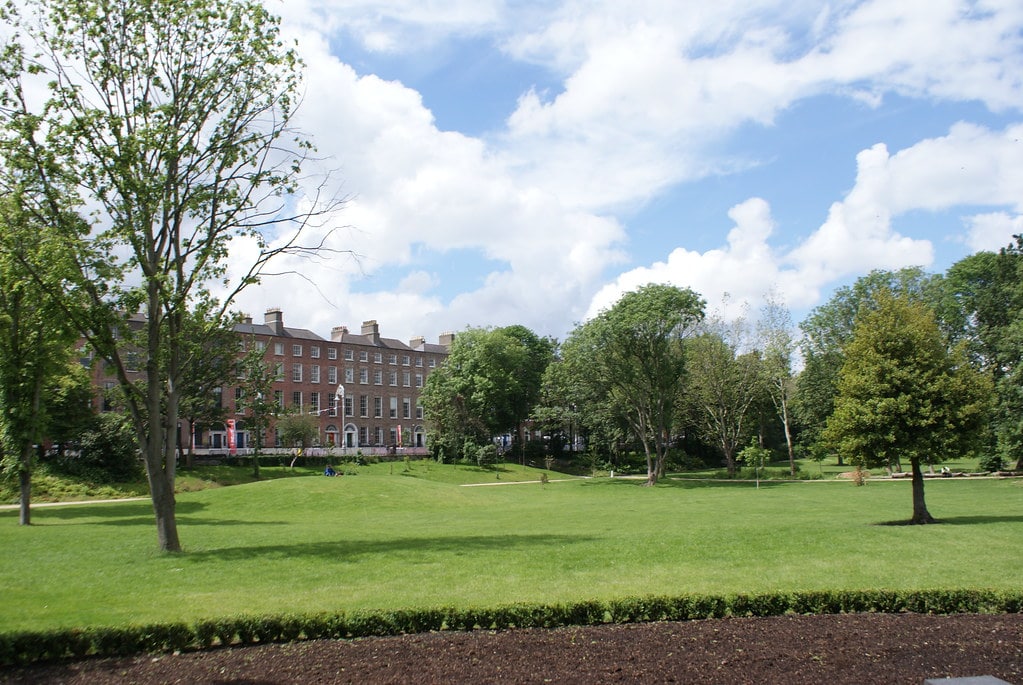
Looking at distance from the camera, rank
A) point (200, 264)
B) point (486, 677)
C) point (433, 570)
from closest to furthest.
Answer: point (486, 677) < point (433, 570) < point (200, 264)

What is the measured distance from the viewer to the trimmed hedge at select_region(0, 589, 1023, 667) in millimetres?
Answer: 9094

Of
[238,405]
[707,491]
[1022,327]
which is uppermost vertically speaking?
[1022,327]

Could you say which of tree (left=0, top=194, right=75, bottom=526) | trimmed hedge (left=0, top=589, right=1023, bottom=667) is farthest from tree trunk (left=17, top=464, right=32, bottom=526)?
trimmed hedge (left=0, top=589, right=1023, bottom=667)

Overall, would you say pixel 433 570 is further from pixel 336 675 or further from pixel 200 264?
pixel 200 264

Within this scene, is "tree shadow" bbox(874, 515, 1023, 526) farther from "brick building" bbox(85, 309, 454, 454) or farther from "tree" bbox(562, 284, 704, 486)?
"brick building" bbox(85, 309, 454, 454)

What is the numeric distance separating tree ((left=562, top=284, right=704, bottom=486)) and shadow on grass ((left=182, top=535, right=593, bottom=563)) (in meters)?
30.7

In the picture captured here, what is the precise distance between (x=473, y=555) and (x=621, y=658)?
27.8ft

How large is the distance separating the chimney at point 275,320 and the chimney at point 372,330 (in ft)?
43.9

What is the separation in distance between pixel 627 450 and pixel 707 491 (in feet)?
120

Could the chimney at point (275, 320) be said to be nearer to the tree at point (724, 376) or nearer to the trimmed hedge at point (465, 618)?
the tree at point (724, 376)

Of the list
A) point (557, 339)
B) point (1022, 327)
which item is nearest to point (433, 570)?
point (1022, 327)

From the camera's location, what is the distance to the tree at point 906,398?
2172 centimetres

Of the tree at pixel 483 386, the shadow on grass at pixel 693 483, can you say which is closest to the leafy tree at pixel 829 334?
the shadow on grass at pixel 693 483

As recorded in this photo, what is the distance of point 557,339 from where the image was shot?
90875 mm
